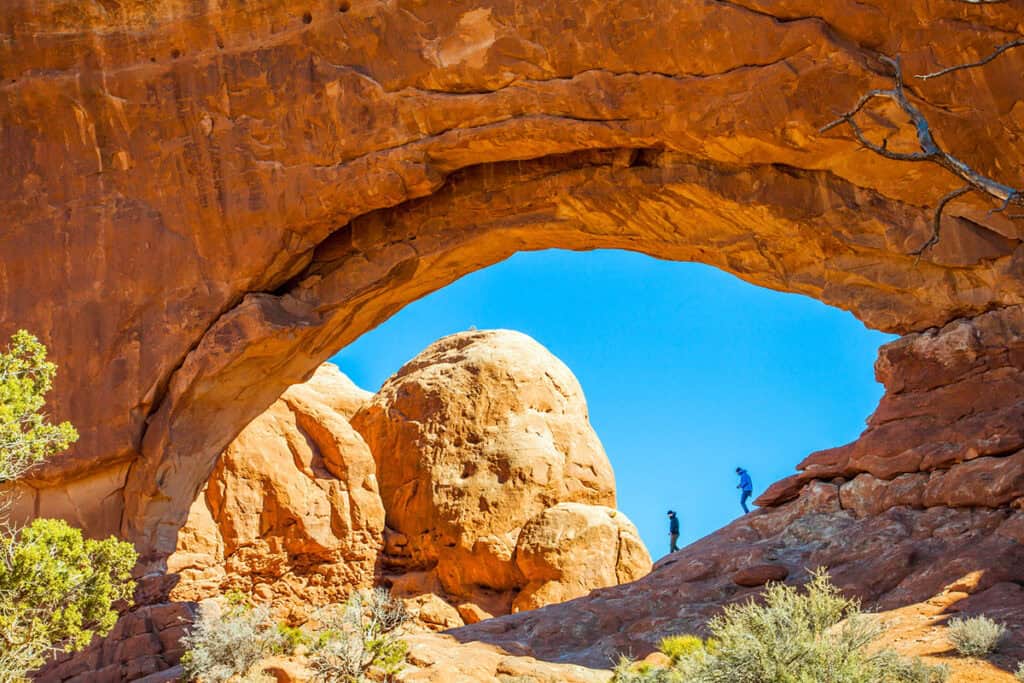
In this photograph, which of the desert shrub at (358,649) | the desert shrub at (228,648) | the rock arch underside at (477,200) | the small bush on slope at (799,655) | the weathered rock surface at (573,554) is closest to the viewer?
the small bush on slope at (799,655)

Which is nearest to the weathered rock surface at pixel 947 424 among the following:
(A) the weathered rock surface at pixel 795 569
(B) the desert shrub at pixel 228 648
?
(A) the weathered rock surface at pixel 795 569

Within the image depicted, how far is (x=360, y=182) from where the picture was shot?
16125mm

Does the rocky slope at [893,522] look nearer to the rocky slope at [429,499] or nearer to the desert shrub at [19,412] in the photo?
the rocky slope at [429,499]

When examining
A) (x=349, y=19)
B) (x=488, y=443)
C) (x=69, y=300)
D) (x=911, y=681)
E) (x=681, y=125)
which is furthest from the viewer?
(x=488, y=443)

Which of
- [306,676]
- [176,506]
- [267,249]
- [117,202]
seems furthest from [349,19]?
[306,676]

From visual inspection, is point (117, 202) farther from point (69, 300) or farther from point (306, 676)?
point (306, 676)

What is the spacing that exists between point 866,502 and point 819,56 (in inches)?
258

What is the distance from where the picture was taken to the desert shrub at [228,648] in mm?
12711

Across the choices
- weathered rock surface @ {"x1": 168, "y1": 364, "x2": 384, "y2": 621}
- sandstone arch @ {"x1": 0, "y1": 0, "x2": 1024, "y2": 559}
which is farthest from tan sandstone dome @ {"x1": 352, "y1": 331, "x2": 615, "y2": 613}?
sandstone arch @ {"x1": 0, "y1": 0, "x2": 1024, "y2": 559}

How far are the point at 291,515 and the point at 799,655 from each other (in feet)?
46.8

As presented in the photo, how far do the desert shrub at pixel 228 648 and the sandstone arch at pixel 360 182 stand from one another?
139 inches

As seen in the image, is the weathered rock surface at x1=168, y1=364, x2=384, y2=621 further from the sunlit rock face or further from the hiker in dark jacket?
the hiker in dark jacket

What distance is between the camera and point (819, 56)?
45.2ft

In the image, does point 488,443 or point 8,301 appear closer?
point 8,301
